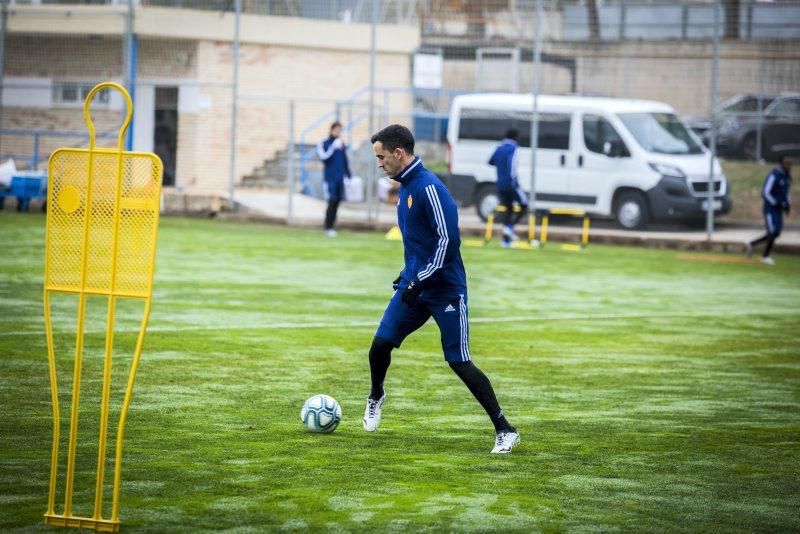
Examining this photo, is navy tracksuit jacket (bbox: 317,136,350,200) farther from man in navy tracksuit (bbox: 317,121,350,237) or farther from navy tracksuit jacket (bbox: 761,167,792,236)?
navy tracksuit jacket (bbox: 761,167,792,236)

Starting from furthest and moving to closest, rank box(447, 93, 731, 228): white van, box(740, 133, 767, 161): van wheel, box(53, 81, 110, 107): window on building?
1. box(53, 81, 110, 107): window on building
2. box(740, 133, 767, 161): van wheel
3. box(447, 93, 731, 228): white van

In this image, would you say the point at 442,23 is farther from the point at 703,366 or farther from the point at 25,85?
the point at 703,366

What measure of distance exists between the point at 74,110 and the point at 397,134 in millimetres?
27756

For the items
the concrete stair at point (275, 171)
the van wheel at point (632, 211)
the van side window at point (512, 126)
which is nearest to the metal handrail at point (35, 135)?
the concrete stair at point (275, 171)

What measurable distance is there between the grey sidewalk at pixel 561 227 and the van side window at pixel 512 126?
178 centimetres

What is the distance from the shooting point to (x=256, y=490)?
22.7 ft

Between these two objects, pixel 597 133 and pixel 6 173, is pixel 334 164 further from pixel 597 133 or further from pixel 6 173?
pixel 6 173

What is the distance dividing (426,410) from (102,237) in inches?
156

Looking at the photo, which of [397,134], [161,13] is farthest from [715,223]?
[397,134]

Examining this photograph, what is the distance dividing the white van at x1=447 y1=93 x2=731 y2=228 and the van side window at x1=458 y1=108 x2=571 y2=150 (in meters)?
0.02

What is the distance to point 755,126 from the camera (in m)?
31.9

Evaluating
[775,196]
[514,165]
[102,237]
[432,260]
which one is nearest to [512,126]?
[514,165]

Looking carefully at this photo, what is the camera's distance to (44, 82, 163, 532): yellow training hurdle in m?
5.96

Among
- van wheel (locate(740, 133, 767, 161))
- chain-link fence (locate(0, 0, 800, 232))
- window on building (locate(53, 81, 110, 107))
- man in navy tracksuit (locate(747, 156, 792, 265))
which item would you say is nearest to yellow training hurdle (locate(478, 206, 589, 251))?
chain-link fence (locate(0, 0, 800, 232))
